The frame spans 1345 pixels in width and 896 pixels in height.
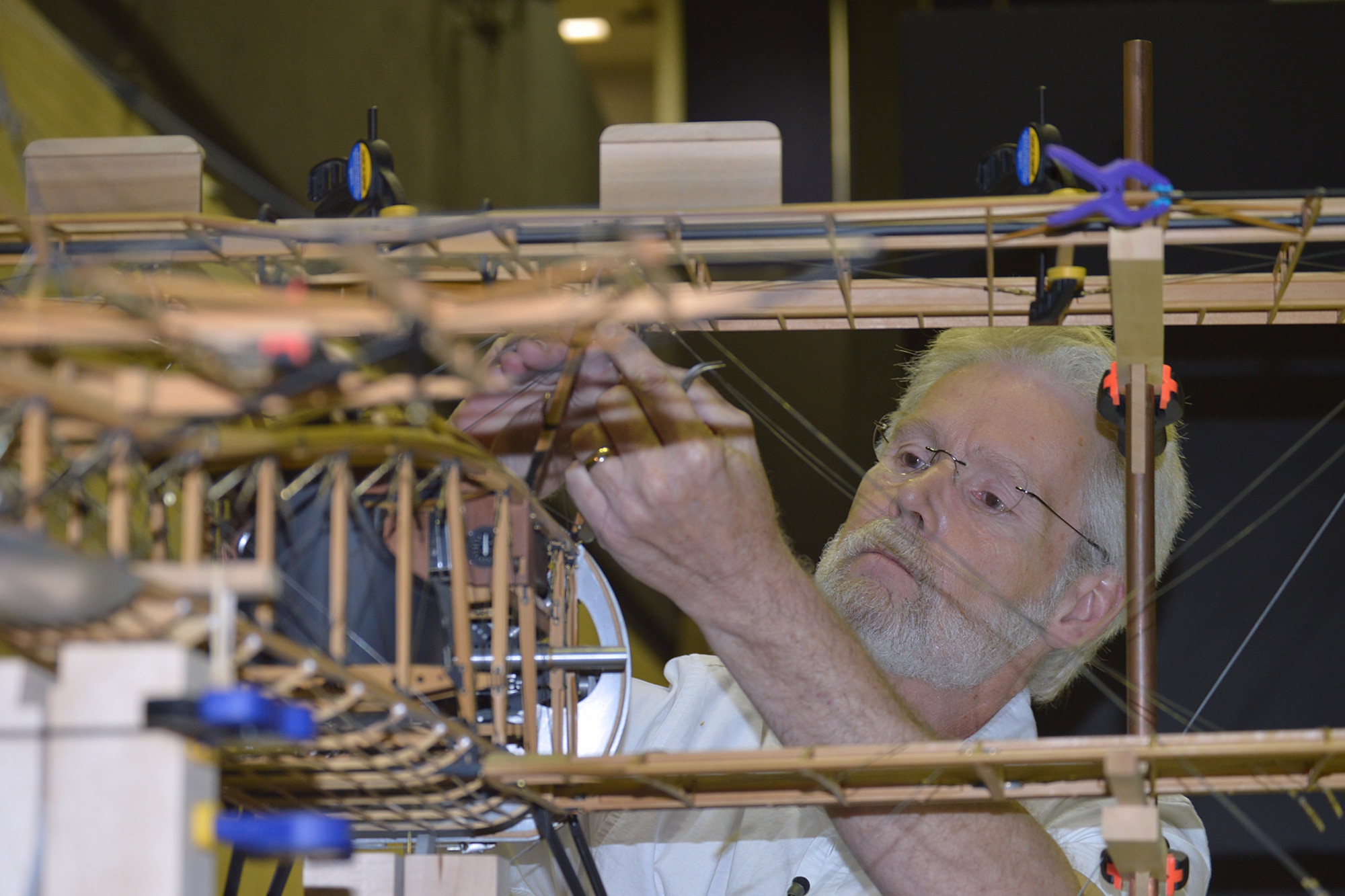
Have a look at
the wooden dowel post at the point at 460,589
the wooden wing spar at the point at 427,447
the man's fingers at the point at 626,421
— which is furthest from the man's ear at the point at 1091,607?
the wooden dowel post at the point at 460,589

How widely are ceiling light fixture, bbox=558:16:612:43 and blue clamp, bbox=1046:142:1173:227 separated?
4242mm

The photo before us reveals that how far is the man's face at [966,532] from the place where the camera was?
1.74 m

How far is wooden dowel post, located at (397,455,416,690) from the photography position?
0.83 meters

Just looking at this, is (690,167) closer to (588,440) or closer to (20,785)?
(588,440)

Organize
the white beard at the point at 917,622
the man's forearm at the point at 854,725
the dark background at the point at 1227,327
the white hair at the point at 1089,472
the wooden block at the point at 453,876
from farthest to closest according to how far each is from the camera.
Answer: the dark background at the point at 1227,327
the white hair at the point at 1089,472
the white beard at the point at 917,622
the man's forearm at the point at 854,725
the wooden block at the point at 453,876

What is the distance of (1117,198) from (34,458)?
79 cm

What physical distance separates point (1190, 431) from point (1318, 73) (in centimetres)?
62

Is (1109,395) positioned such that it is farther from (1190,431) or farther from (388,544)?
(1190,431)

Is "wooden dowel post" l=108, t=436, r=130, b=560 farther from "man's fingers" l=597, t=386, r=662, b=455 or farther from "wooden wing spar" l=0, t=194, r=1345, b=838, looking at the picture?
"man's fingers" l=597, t=386, r=662, b=455

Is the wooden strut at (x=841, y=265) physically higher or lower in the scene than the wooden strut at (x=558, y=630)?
higher

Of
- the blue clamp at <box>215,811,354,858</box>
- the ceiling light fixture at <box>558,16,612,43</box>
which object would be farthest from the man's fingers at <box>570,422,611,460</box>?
the ceiling light fixture at <box>558,16,612,43</box>

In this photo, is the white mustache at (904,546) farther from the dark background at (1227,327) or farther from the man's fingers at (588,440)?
the man's fingers at (588,440)

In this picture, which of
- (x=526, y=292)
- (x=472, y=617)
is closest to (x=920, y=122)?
(x=472, y=617)

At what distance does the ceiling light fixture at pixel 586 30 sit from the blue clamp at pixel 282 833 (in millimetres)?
4722
